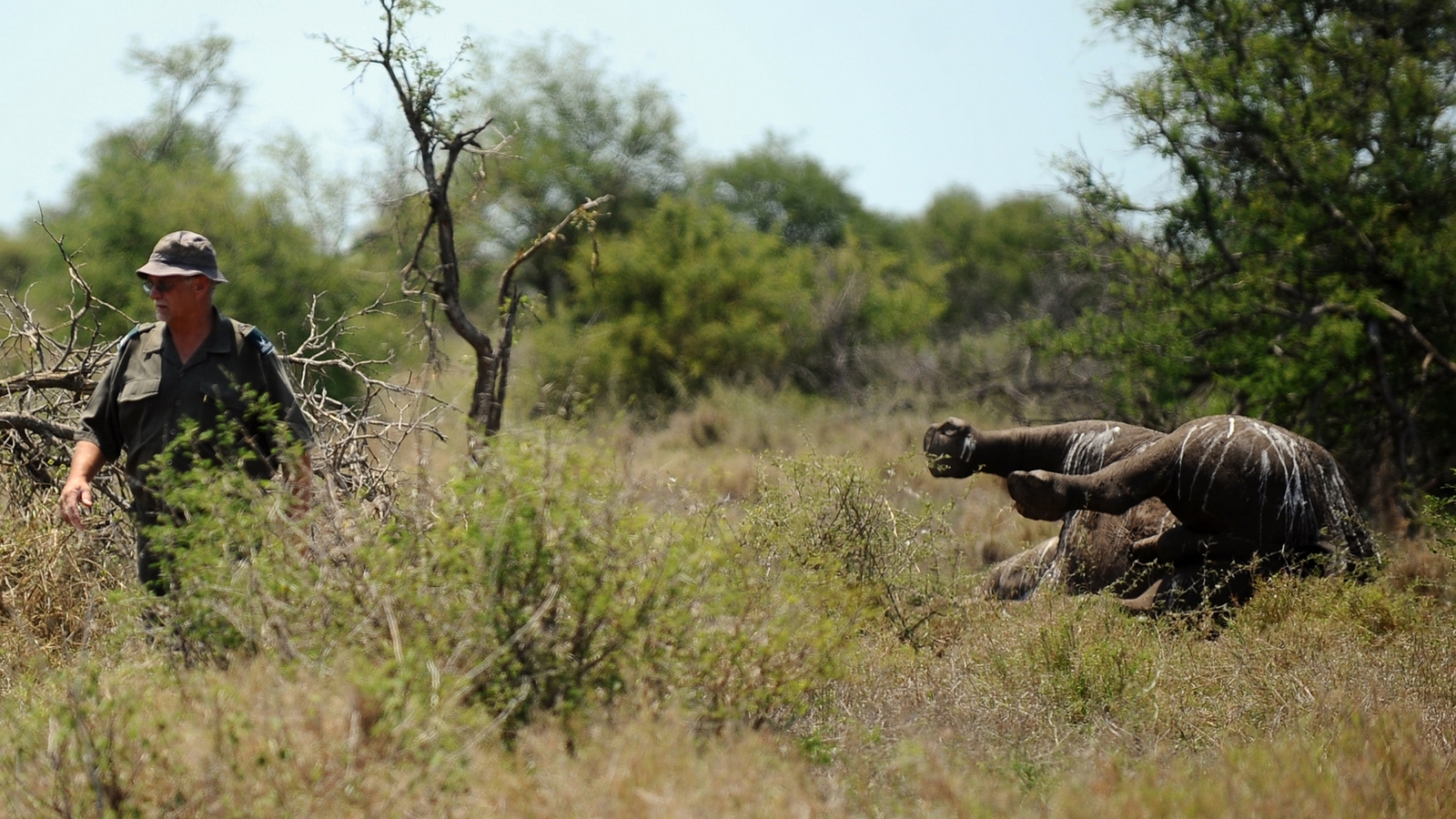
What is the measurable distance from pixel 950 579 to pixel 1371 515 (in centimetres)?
513

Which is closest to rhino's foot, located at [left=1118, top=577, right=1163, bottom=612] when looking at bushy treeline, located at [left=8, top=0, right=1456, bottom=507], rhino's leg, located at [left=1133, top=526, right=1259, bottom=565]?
rhino's leg, located at [left=1133, top=526, right=1259, bottom=565]

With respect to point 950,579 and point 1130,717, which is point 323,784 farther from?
point 950,579

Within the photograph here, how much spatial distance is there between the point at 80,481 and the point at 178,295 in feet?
2.62

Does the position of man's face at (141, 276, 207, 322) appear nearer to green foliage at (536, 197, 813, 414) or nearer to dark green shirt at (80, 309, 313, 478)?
dark green shirt at (80, 309, 313, 478)

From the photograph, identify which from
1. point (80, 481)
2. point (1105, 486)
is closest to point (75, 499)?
point (80, 481)

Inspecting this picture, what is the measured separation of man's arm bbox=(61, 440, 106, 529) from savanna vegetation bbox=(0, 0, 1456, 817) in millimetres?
345

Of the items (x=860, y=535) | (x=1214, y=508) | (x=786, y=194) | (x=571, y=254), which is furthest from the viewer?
(x=786, y=194)

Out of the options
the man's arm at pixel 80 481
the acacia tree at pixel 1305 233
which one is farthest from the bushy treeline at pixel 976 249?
the man's arm at pixel 80 481

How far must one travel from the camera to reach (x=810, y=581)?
5.55 m

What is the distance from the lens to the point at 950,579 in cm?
750

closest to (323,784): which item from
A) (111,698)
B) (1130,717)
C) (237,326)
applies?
(111,698)

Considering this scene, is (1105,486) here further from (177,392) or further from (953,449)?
(177,392)

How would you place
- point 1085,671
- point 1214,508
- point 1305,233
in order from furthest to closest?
1. point 1305,233
2. point 1214,508
3. point 1085,671

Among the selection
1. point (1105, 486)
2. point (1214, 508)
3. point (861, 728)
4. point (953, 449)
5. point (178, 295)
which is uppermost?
point (178, 295)
